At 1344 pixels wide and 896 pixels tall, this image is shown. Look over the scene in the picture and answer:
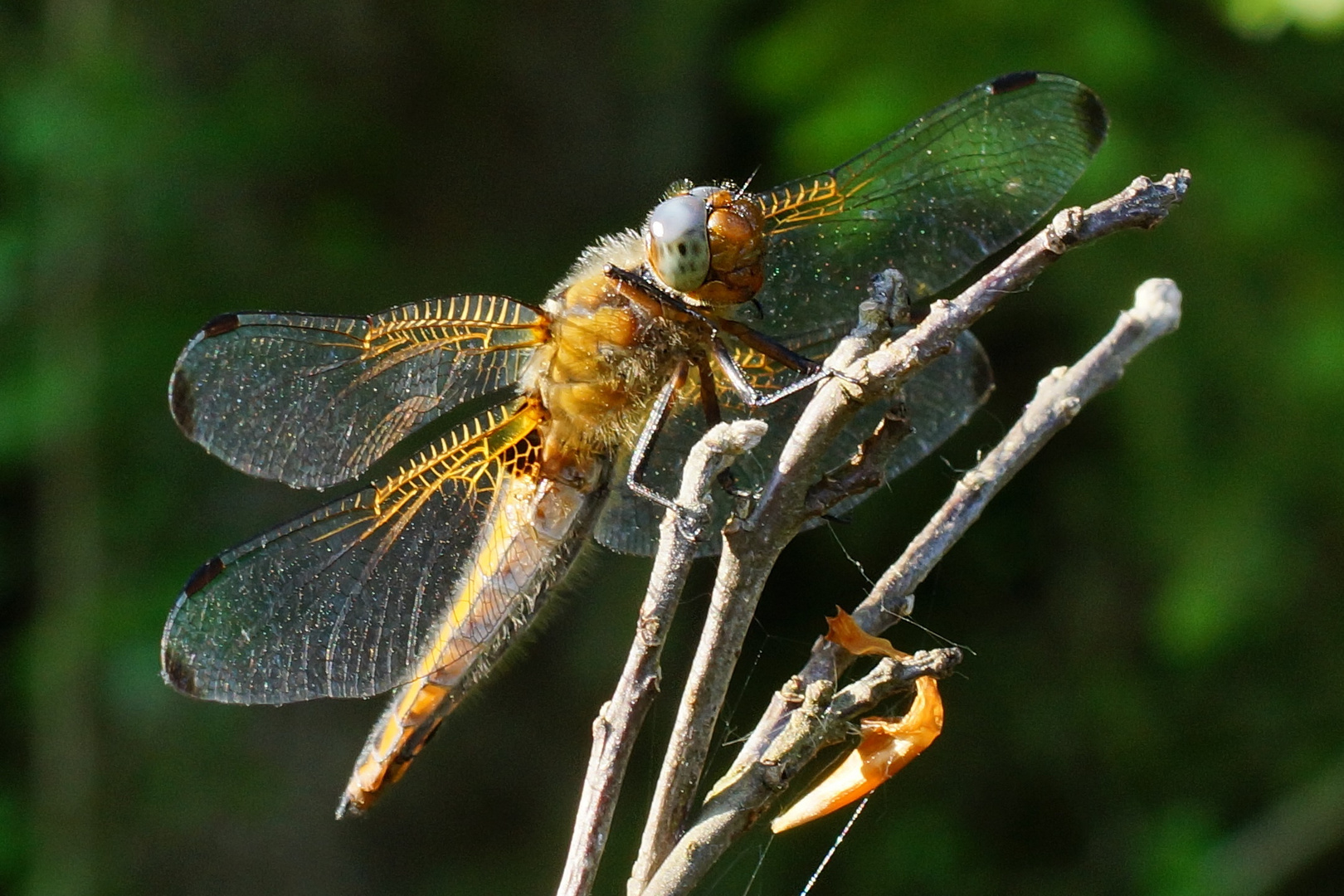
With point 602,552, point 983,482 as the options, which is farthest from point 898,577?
point 602,552

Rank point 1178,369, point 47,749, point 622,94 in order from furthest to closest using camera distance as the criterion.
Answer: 1. point 622,94
2. point 47,749
3. point 1178,369

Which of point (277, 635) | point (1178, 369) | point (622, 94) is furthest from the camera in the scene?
point (622, 94)

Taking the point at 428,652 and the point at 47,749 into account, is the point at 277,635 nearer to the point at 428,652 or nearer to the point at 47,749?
the point at 428,652

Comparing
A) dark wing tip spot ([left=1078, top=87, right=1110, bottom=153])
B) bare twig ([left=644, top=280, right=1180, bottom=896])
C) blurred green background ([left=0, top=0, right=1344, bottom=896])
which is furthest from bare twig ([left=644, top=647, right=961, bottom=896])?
blurred green background ([left=0, top=0, right=1344, bottom=896])

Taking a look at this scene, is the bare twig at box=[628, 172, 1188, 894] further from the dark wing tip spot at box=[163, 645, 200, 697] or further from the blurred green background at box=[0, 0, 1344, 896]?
the blurred green background at box=[0, 0, 1344, 896]

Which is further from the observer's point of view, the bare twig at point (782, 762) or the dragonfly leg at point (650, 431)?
the dragonfly leg at point (650, 431)

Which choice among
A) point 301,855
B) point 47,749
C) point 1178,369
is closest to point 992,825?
point 1178,369

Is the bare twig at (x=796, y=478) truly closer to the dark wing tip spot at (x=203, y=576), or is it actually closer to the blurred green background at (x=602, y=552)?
the dark wing tip spot at (x=203, y=576)

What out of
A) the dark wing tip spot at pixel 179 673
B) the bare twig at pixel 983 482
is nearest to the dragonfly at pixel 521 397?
the dark wing tip spot at pixel 179 673
